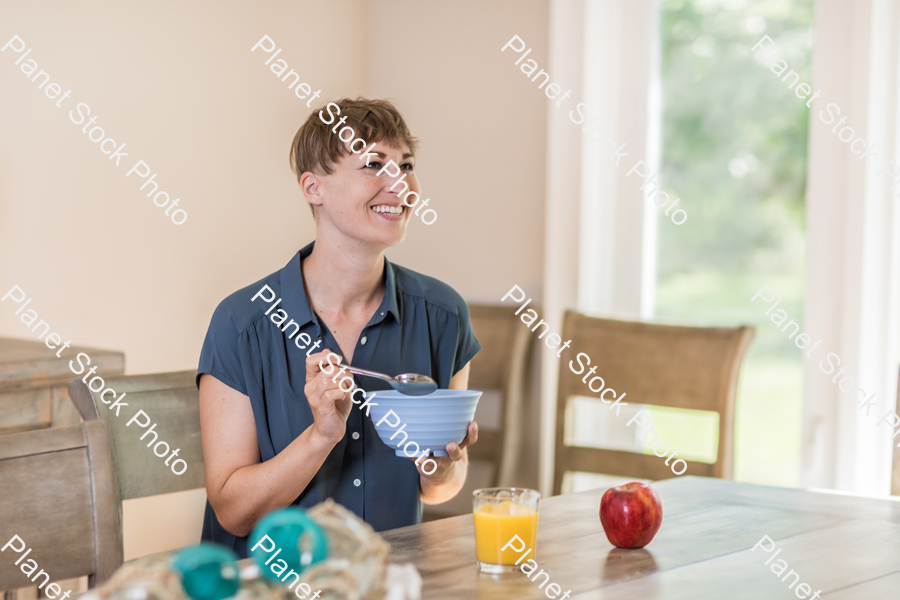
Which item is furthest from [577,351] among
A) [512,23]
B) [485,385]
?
[512,23]

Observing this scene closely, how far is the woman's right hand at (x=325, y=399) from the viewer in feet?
4.09

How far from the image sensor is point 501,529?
1.03 metres

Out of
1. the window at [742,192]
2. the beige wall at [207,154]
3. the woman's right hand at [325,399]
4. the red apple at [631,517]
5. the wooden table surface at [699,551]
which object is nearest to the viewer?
the wooden table surface at [699,551]

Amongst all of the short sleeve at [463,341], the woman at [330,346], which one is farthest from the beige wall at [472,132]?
the woman at [330,346]

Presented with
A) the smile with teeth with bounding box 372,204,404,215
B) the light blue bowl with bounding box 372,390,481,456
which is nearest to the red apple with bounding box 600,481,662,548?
the light blue bowl with bounding box 372,390,481,456

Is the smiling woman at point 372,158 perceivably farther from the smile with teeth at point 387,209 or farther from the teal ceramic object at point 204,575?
the teal ceramic object at point 204,575

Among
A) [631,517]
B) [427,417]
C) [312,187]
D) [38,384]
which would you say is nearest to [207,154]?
[38,384]

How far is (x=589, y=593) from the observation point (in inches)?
37.8

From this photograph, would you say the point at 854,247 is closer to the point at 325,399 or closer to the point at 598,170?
the point at 598,170

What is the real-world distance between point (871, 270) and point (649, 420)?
0.76 metres

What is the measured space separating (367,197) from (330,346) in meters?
0.26

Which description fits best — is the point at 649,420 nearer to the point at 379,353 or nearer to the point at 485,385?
the point at 485,385

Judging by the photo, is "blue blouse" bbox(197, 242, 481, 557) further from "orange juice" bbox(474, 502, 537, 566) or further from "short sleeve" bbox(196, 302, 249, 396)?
"orange juice" bbox(474, 502, 537, 566)

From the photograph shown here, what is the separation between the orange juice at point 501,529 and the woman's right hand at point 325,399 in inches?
11.9
